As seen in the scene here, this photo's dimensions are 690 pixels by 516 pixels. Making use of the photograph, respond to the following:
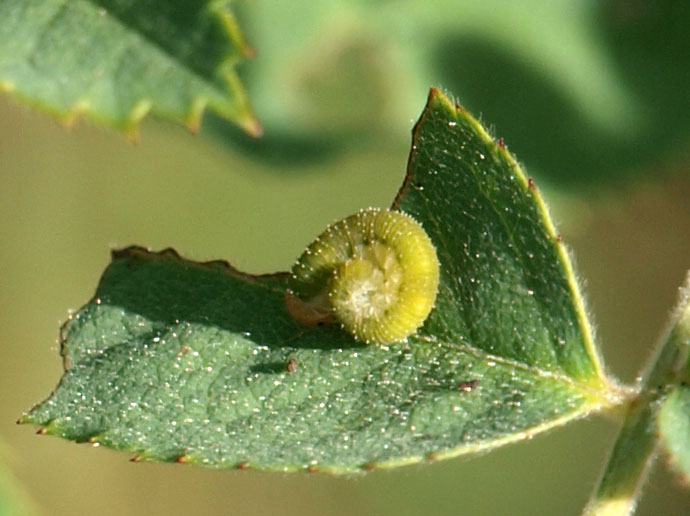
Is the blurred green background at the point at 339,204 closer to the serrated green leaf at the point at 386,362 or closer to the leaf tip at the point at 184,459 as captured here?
the serrated green leaf at the point at 386,362

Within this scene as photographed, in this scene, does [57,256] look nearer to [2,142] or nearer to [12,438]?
[2,142]

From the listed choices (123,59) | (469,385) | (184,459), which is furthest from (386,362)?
(123,59)

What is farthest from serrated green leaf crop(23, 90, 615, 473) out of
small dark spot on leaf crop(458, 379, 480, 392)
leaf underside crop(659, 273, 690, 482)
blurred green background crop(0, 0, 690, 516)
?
blurred green background crop(0, 0, 690, 516)

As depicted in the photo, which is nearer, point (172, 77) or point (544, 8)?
point (172, 77)

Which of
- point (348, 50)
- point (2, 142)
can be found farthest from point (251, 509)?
point (348, 50)

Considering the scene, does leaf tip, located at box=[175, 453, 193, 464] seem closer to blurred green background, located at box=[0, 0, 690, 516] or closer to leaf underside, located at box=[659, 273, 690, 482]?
leaf underside, located at box=[659, 273, 690, 482]

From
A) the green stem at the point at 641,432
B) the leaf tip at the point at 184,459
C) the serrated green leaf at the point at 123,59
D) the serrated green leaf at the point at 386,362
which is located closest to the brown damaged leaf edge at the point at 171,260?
the serrated green leaf at the point at 386,362

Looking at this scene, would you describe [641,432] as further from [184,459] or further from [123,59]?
[123,59]

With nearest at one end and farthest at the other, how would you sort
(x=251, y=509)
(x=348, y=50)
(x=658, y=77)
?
(x=658, y=77) → (x=348, y=50) → (x=251, y=509)
